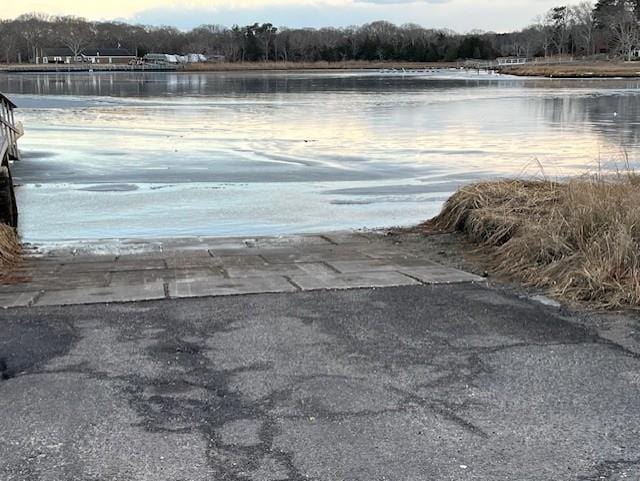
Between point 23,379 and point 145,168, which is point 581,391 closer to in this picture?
point 23,379

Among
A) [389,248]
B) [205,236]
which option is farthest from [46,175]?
[389,248]

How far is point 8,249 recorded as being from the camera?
8125mm

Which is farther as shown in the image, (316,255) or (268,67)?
(268,67)

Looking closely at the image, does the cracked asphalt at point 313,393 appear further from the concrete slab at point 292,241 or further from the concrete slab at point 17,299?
the concrete slab at point 292,241

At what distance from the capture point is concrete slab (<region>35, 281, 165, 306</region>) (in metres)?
5.86

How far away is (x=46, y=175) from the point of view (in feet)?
52.1

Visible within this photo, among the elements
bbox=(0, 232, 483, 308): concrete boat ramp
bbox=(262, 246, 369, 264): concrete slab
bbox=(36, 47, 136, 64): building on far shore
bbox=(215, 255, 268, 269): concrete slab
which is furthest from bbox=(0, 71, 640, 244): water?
bbox=(36, 47, 136, 64): building on far shore

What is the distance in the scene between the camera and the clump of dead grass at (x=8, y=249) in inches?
299

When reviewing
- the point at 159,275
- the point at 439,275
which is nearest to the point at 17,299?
the point at 159,275

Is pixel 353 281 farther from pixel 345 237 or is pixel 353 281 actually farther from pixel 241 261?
pixel 345 237

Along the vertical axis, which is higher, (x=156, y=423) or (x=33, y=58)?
(x=33, y=58)

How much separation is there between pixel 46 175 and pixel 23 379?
41.4 ft

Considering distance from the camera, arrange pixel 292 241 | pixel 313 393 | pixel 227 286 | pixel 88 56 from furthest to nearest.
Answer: pixel 88 56
pixel 292 241
pixel 227 286
pixel 313 393

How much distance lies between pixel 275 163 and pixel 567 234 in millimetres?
11108
